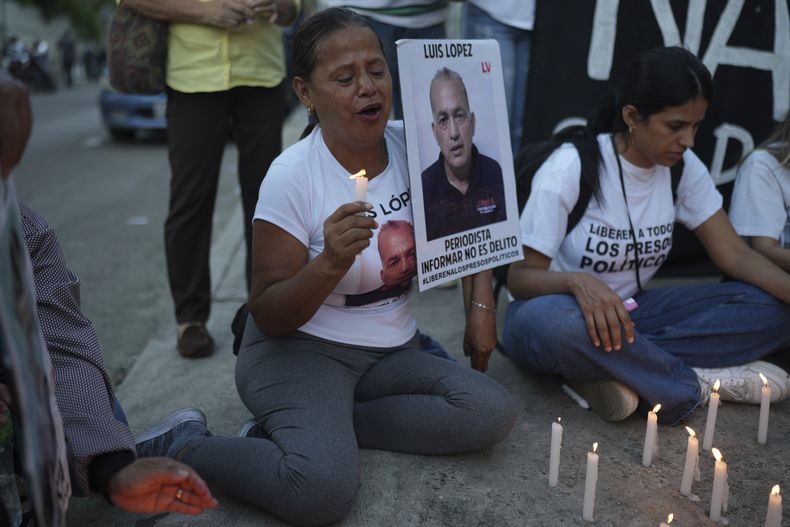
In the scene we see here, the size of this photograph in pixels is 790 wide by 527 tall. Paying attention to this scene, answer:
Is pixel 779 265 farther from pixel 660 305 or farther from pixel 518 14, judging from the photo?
pixel 518 14

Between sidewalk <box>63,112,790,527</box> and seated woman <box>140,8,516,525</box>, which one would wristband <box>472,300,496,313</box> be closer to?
seated woman <box>140,8,516,525</box>

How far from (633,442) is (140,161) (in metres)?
8.29

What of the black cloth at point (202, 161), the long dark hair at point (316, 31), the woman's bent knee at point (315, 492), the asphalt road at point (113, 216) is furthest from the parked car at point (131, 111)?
the woman's bent knee at point (315, 492)

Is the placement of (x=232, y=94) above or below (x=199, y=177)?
above

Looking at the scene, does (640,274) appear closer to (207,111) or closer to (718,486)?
(718,486)

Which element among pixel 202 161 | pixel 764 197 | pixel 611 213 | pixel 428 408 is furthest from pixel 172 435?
pixel 764 197

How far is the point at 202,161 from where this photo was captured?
3.49 meters

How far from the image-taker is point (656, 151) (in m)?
2.93

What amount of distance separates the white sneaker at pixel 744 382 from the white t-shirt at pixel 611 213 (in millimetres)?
448

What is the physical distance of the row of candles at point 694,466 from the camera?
2090 millimetres

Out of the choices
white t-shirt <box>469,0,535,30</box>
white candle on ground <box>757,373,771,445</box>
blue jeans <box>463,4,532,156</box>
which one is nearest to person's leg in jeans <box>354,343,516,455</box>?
white candle on ground <box>757,373,771,445</box>

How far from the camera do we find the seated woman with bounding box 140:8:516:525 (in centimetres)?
227

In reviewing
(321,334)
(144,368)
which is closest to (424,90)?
(321,334)

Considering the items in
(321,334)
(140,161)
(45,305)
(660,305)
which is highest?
(45,305)
